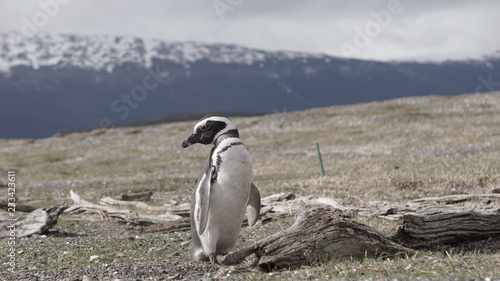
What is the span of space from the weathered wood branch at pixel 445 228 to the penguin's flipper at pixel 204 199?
2870 mm

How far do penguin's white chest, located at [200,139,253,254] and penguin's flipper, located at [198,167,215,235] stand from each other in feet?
0.41

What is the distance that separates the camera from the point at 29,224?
1370 cm

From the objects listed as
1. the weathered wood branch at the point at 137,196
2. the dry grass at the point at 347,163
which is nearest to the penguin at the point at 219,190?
the dry grass at the point at 347,163

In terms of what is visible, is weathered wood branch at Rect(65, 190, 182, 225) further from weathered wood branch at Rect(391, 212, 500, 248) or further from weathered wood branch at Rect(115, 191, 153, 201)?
weathered wood branch at Rect(391, 212, 500, 248)

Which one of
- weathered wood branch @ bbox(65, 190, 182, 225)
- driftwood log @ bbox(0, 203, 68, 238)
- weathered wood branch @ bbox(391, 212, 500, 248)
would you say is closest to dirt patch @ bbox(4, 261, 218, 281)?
weathered wood branch @ bbox(391, 212, 500, 248)

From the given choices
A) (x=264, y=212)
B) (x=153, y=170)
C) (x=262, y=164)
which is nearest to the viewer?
(x=264, y=212)

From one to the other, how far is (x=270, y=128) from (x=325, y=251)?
4825 centimetres

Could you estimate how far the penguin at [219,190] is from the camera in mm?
9188

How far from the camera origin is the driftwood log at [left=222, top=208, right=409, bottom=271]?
8461 mm

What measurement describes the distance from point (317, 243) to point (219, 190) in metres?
1.73

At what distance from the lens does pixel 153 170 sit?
3494cm

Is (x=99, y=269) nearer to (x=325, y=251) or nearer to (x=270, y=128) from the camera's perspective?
(x=325, y=251)

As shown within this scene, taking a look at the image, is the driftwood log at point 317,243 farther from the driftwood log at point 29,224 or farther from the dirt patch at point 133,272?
the driftwood log at point 29,224

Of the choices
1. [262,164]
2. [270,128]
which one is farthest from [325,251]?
[270,128]
